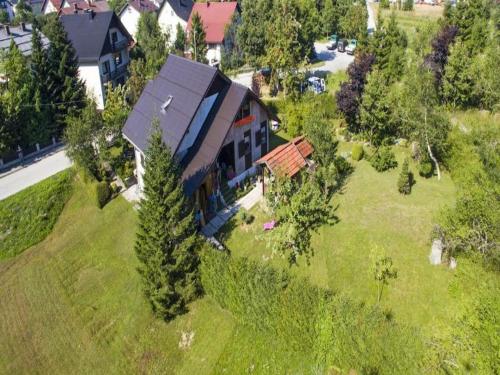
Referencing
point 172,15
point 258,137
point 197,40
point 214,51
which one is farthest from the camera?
point 172,15

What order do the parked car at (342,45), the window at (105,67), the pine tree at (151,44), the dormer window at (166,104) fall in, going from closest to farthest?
the dormer window at (166,104) < the window at (105,67) < the pine tree at (151,44) < the parked car at (342,45)

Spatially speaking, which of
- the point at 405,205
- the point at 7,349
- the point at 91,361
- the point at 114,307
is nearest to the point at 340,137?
the point at 405,205

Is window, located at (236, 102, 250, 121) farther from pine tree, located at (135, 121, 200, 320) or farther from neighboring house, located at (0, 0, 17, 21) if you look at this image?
neighboring house, located at (0, 0, 17, 21)

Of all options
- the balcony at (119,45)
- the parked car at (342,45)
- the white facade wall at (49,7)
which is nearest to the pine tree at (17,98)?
the balcony at (119,45)

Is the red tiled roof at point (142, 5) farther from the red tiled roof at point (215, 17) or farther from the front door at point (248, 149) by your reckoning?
the front door at point (248, 149)

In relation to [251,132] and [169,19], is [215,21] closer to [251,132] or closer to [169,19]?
[169,19]

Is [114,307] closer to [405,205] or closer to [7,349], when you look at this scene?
[7,349]

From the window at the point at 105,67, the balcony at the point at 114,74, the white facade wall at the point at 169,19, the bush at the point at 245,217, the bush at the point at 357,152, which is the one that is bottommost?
the bush at the point at 245,217

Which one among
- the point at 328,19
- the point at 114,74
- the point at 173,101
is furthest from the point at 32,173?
the point at 328,19
